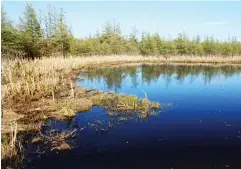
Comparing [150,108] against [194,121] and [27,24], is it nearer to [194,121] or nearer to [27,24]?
[194,121]

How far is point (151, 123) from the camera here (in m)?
11.7

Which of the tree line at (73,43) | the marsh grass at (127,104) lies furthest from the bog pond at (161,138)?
the tree line at (73,43)

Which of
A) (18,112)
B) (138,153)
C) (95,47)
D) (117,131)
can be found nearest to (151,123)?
(117,131)

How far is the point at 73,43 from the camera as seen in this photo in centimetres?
4581

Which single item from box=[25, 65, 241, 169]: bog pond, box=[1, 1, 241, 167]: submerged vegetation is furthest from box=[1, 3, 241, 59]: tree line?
box=[25, 65, 241, 169]: bog pond

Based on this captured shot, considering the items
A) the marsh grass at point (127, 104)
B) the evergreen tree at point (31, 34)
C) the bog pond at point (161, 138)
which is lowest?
the bog pond at point (161, 138)

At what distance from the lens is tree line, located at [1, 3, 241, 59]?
1197 inches

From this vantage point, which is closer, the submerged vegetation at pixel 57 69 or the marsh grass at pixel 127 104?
the submerged vegetation at pixel 57 69

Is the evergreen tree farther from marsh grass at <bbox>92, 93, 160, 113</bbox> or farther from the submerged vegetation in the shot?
marsh grass at <bbox>92, 93, 160, 113</bbox>

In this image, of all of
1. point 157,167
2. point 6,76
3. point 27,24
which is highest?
point 27,24

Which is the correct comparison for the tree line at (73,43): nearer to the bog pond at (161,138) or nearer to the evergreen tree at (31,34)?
the evergreen tree at (31,34)

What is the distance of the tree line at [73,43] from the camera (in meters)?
30.4

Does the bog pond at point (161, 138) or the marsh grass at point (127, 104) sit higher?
the marsh grass at point (127, 104)

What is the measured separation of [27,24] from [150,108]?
26.1 metres
